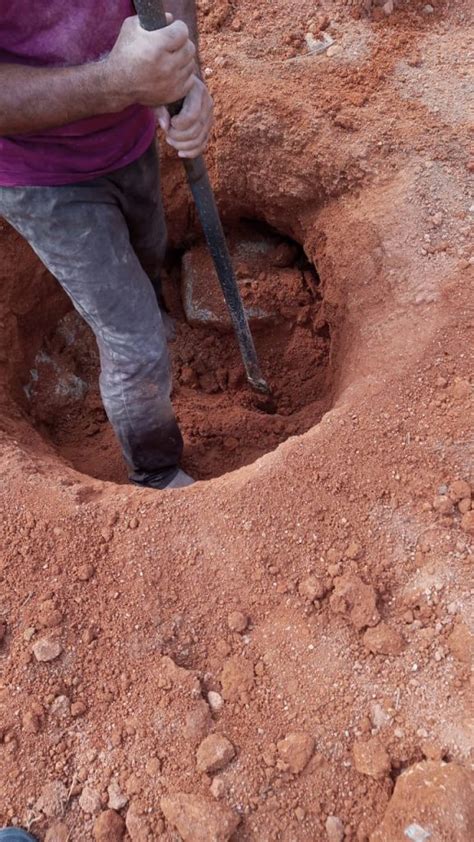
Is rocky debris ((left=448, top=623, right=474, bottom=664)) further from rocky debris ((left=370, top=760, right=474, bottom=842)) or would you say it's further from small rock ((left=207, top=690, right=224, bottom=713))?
small rock ((left=207, top=690, right=224, bottom=713))

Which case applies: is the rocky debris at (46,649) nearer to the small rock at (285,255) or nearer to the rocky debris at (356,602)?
the rocky debris at (356,602)

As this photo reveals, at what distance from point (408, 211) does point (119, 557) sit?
175 cm

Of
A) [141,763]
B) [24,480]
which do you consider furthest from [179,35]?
[141,763]

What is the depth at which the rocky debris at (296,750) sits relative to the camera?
152 cm

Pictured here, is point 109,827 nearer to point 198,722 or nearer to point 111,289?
point 198,722

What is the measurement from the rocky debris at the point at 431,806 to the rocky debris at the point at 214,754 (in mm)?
371

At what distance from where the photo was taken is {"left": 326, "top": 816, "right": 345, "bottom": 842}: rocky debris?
1.45 metres

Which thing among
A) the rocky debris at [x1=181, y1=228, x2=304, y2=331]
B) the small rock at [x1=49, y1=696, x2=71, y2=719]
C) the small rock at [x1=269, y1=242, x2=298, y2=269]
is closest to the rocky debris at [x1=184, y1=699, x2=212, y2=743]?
the small rock at [x1=49, y1=696, x2=71, y2=719]

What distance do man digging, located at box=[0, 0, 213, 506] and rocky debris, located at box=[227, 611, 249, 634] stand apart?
950mm

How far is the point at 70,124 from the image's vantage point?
6.32 feet

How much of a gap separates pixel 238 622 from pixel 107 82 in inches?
59.7

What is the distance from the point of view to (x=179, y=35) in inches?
65.5

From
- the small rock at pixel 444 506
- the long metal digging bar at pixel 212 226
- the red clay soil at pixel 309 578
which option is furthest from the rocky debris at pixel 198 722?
the long metal digging bar at pixel 212 226

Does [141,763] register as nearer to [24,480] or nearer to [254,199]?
[24,480]
